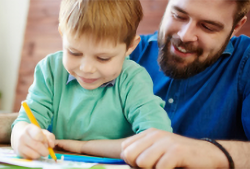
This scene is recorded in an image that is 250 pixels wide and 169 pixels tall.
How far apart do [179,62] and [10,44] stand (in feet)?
7.13

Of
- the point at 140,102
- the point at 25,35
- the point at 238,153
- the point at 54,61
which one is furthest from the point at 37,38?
the point at 238,153

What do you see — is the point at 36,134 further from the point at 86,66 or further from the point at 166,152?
the point at 166,152

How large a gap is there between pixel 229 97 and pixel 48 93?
0.72 m

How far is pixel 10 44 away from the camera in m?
2.70

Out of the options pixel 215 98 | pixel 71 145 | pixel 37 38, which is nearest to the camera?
pixel 71 145

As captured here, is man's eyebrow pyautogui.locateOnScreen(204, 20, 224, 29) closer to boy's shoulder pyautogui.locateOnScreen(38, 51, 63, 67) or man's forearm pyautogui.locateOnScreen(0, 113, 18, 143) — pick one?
boy's shoulder pyautogui.locateOnScreen(38, 51, 63, 67)

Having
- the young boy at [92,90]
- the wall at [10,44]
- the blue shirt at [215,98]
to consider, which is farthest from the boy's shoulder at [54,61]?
the wall at [10,44]

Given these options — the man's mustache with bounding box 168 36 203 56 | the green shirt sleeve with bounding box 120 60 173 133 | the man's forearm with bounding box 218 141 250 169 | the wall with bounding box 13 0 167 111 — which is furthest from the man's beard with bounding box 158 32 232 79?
the wall with bounding box 13 0 167 111

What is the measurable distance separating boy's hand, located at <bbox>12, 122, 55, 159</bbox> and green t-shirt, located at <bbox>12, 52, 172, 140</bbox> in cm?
15

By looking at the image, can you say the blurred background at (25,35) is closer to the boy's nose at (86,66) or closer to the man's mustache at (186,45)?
the man's mustache at (186,45)

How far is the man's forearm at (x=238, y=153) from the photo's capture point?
69cm

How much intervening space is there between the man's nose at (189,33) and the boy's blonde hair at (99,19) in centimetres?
35

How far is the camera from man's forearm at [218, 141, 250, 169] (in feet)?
2.27

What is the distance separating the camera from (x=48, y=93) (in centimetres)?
84
